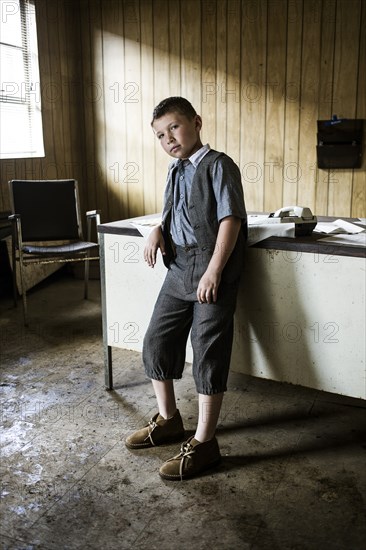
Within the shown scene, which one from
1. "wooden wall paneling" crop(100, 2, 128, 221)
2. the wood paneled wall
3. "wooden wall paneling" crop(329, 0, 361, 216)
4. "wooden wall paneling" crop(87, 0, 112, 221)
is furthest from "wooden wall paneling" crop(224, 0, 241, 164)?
Result: "wooden wall paneling" crop(87, 0, 112, 221)

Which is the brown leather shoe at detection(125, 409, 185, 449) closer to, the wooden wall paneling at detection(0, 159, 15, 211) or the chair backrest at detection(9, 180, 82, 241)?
the chair backrest at detection(9, 180, 82, 241)

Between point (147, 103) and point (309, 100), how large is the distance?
4.28 ft

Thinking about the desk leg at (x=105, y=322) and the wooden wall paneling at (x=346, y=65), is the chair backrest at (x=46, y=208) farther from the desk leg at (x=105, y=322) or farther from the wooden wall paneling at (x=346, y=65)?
the wooden wall paneling at (x=346, y=65)

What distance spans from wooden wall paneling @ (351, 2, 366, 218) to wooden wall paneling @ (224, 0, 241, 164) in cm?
86

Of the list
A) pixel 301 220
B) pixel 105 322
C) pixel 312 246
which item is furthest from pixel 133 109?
pixel 312 246

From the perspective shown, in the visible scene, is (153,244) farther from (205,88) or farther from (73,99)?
(73,99)

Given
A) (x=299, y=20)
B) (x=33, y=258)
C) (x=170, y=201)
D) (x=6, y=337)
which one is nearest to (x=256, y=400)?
(x=170, y=201)

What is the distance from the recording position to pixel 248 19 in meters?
4.07

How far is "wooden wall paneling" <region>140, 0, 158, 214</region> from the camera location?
4422 millimetres

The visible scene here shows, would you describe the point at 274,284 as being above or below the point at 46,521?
above

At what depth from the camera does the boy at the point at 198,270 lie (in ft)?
6.19

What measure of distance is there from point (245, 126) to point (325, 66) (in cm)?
69

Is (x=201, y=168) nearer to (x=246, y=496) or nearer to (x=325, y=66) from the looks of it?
(x=246, y=496)

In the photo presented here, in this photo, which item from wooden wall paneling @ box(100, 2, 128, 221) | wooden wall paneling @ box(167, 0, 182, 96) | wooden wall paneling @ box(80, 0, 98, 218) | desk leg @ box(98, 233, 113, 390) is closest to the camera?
desk leg @ box(98, 233, 113, 390)
